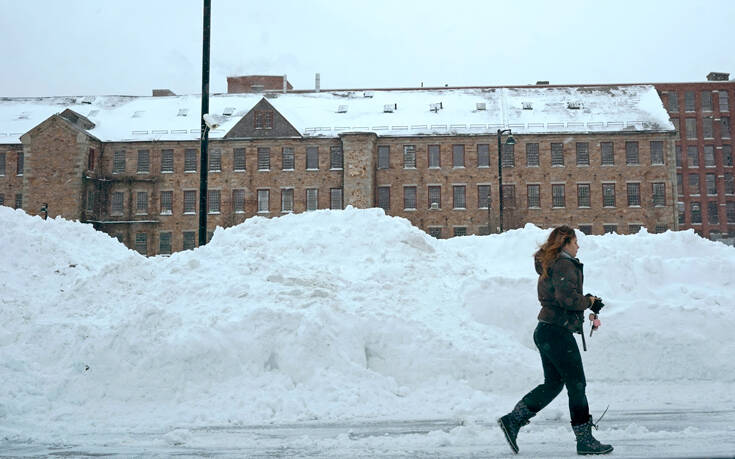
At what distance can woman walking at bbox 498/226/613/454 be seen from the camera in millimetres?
5293

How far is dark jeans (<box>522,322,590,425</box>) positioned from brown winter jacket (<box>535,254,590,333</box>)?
8 centimetres

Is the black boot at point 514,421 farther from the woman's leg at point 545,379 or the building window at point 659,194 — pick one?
the building window at point 659,194

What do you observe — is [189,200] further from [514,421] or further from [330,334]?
[514,421]

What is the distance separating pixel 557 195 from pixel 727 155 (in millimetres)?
35583

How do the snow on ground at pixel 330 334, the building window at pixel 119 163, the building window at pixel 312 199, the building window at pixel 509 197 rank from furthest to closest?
the building window at pixel 119 163
the building window at pixel 312 199
the building window at pixel 509 197
the snow on ground at pixel 330 334

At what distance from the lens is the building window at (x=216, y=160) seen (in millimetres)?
45750

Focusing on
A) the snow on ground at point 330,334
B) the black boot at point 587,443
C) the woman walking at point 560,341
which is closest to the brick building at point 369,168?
the snow on ground at point 330,334

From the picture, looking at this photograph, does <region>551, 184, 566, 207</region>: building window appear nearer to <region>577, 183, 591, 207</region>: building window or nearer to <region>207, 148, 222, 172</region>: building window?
<region>577, 183, 591, 207</region>: building window

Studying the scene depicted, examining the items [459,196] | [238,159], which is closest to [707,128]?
[459,196]

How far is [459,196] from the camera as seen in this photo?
44.7 meters

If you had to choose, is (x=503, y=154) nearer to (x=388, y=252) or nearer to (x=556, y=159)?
(x=556, y=159)

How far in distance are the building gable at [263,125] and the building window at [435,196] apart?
403 inches

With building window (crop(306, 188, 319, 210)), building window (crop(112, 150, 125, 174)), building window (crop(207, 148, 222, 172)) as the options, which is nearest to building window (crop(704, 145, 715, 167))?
building window (crop(306, 188, 319, 210))

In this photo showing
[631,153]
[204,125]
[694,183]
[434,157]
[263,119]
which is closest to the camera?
[204,125]
